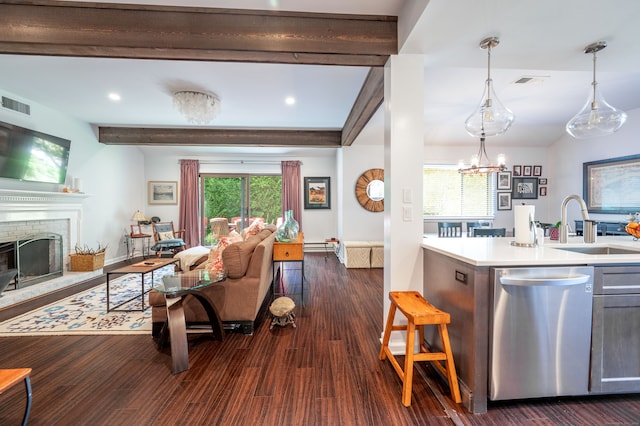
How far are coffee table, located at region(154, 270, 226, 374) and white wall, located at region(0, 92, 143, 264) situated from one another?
354cm

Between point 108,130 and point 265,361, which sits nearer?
point 265,361

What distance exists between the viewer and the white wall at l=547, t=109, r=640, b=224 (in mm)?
4316

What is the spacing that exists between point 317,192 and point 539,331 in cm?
563

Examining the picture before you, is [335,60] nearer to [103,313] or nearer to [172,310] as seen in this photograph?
[172,310]

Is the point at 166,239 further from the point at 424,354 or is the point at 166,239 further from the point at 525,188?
the point at 525,188

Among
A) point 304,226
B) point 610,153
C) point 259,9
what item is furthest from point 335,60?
point 610,153

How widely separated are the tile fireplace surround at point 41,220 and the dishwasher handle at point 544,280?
526 centimetres

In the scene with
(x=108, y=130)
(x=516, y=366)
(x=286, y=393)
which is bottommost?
(x=286, y=393)

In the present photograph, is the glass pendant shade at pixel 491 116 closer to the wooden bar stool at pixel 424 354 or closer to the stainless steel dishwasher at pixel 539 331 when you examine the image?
the stainless steel dishwasher at pixel 539 331

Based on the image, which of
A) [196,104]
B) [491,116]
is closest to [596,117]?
[491,116]

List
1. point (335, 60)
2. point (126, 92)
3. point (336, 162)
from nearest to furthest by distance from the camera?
point (335, 60) → point (126, 92) → point (336, 162)

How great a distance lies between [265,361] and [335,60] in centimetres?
264

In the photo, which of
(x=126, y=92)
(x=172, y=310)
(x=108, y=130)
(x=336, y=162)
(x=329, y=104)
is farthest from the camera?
(x=336, y=162)

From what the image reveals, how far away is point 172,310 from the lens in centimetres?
200
